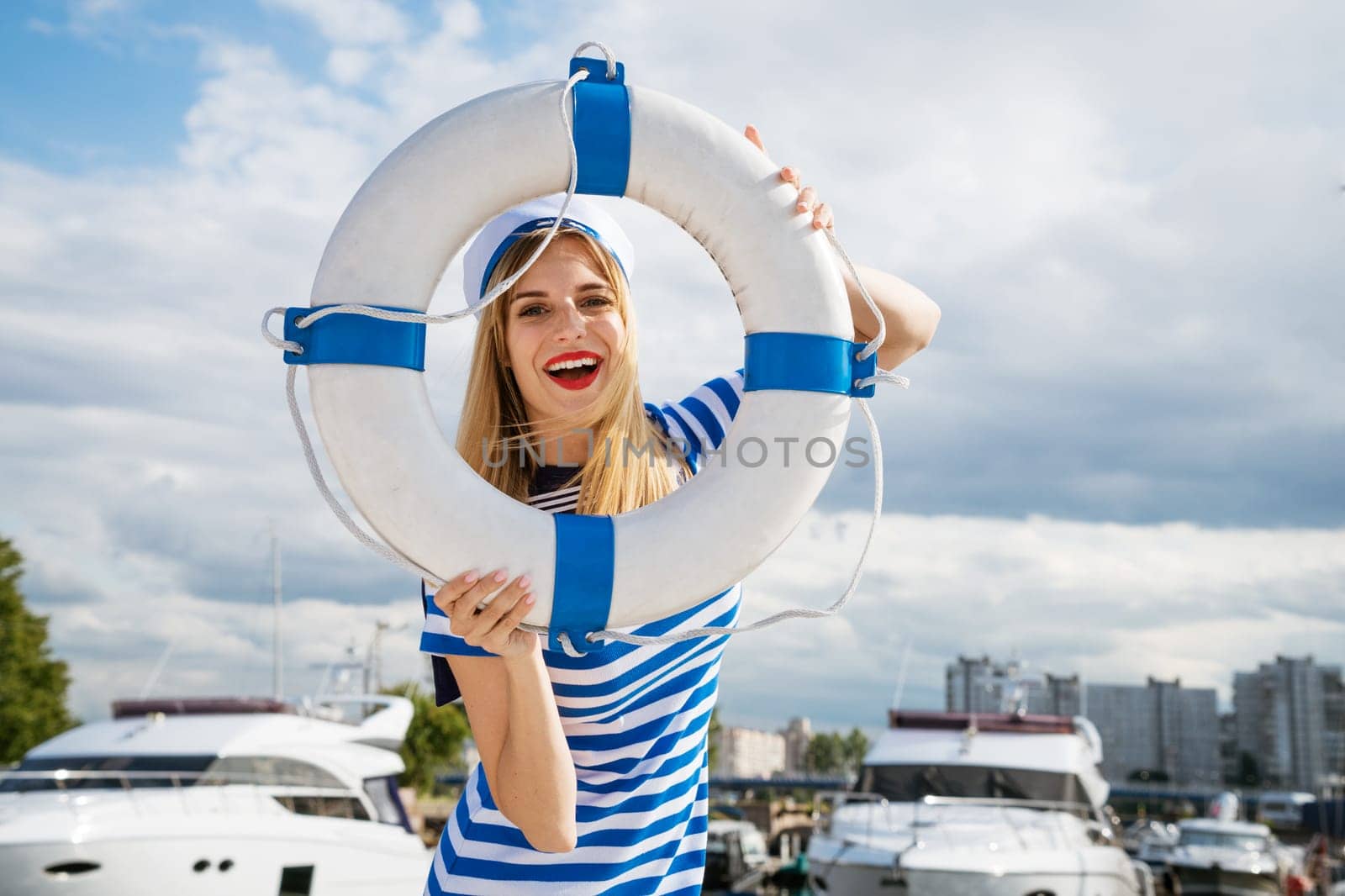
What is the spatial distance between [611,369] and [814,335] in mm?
314

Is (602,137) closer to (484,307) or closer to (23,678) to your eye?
(484,307)

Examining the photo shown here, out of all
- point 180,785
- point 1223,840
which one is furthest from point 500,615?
point 1223,840

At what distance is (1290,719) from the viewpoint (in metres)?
85.2

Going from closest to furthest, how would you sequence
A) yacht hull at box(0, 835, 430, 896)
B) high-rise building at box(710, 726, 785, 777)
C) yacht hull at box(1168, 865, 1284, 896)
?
yacht hull at box(0, 835, 430, 896) → yacht hull at box(1168, 865, 1284, 896) → high-rise building at box(710, 726, 785, 777)

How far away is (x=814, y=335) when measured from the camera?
76.8 inches

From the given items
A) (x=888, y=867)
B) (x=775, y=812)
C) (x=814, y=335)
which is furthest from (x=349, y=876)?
(x=775, y=812)

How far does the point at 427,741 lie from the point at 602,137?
117 feet

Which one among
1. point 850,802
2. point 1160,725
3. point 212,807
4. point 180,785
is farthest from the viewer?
point 1160,725

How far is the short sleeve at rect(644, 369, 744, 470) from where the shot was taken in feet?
6.95

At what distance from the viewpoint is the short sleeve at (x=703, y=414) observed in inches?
83.4

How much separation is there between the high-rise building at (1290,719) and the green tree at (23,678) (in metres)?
71.0

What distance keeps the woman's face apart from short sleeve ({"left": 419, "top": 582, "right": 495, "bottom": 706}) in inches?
13.5

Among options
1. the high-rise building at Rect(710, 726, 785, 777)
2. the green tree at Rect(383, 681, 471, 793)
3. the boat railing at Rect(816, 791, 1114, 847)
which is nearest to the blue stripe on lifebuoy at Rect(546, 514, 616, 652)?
the boat railing at Rect(816, 791, 1114, 847)

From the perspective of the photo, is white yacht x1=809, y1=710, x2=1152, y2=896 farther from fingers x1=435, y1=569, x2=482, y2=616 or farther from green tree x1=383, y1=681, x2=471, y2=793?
green tree x1=383, y1=681, x2=471, y2=793
